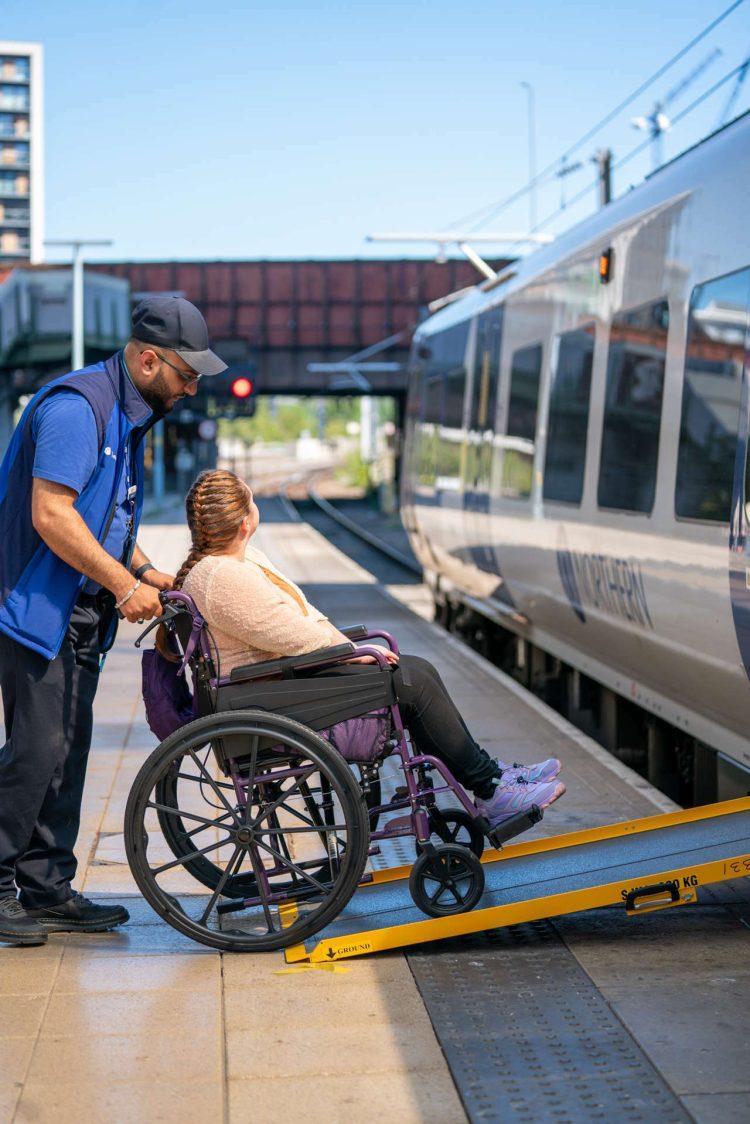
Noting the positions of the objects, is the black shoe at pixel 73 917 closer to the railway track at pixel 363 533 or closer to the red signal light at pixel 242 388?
the red signal light at pixel 242 388

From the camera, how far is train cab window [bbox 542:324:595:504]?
9.35 m

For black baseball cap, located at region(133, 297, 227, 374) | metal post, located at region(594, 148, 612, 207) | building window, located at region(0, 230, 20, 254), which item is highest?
building window, located at region(0, 230, 20, 254)

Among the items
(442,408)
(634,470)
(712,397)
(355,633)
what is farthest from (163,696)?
(442,408)

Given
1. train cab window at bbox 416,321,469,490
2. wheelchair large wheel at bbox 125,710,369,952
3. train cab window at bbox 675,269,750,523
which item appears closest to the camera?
wheelchair large wheel at bbox 125,710,369,952

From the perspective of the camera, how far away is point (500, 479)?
40.5ft

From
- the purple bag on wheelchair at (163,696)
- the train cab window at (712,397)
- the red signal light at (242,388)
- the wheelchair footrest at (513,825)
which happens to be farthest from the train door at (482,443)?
the red signal light at (242,388)

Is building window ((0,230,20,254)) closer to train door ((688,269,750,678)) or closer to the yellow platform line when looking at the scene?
train door ((688,269,750,678))

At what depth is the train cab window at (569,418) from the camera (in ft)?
30.7

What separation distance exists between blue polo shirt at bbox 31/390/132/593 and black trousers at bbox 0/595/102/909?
0.45m

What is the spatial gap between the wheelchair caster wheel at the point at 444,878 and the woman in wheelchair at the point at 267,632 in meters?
0.19

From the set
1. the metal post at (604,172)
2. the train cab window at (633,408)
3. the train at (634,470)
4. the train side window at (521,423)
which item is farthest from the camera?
the metal post at (604,172)

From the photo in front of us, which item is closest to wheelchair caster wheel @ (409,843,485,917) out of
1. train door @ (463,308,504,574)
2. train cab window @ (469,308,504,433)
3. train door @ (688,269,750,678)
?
train door @ (688,269,750,678)

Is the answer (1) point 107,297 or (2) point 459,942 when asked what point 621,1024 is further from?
(1) point 107,297

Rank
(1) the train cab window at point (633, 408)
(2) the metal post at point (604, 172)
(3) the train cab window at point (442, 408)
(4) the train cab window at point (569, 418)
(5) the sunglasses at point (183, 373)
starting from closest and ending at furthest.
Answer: (5) the sunglasses at point (183, 373), (1) the train cab window at point (633, 408), (4) the train cab window at point (569, 418), (3) the train cab window at point (442, 408), (2) the metal post at point (604, 172)
